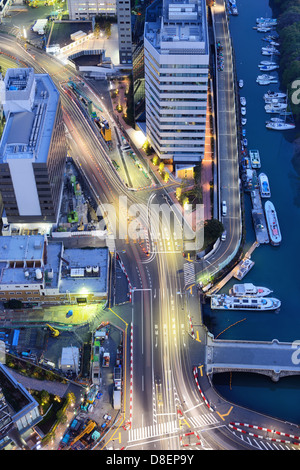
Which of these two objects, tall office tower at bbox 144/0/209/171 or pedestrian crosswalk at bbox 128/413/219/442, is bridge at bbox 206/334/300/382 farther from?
tall office tower at bbox 144/0/209/171

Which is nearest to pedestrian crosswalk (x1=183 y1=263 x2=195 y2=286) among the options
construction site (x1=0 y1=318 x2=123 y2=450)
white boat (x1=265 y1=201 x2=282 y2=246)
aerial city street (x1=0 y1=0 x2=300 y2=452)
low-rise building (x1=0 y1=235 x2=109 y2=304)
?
aerial city street (x1=0 y1=0 x2=300 y2=452)

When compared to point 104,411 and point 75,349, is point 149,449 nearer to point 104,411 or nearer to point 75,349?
point 104,411

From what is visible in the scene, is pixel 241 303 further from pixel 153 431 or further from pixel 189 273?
pixel 153 431

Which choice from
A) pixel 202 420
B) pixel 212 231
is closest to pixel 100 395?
pixel 202 420

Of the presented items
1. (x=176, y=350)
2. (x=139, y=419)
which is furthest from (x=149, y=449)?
(x=176, y=350)

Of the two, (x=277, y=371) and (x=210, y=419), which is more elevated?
(x=277, y=371)
